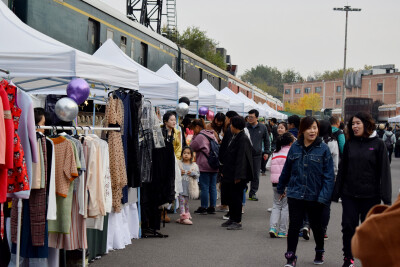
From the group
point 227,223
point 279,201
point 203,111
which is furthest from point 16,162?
point 203,111

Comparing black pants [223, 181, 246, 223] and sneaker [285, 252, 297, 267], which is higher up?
black pants [223, 181, 246, 223]

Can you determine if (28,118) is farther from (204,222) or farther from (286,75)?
(286,75)

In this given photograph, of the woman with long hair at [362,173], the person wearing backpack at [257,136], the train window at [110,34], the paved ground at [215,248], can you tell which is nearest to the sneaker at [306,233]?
the paved ground at [215,248]

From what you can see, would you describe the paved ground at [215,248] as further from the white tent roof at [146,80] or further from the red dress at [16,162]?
the white tent roof at [146,80]

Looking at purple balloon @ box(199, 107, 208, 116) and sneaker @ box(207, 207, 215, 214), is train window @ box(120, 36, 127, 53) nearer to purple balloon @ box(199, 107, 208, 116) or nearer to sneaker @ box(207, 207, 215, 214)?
purple balloon @ box(199, 107, 208, 116)

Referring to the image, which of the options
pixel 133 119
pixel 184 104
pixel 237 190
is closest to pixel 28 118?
pixel 133 119

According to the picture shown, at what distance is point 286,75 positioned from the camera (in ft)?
525

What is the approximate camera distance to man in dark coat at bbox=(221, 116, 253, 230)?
356 inches

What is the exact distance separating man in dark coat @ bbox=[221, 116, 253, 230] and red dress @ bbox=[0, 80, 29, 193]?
4.83m

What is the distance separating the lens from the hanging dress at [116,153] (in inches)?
276

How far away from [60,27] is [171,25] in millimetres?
28153

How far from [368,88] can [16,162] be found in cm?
9000

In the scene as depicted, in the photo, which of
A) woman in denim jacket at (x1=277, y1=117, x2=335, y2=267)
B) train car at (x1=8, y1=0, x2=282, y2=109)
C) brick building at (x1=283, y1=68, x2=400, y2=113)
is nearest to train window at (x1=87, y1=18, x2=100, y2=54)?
train car at (x1=8, y1=0, x2=282, y2=109)

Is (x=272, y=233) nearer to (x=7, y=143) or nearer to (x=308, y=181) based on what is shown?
(x=308, y=181)
